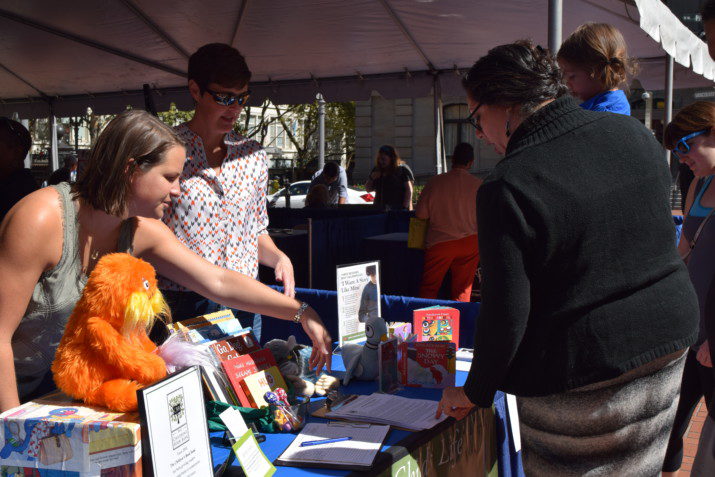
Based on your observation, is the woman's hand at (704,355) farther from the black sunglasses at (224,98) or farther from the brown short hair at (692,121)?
the black sunglasses at (224,98)

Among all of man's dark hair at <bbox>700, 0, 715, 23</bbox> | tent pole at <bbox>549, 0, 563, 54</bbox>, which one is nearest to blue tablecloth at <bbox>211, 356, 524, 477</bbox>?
A: man's dark hair at <bbox>700, 0, 715, 23</bbox>

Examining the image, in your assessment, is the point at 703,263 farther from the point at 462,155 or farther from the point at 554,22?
the point at 462,155

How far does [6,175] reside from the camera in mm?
3297

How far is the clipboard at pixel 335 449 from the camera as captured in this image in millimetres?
1635

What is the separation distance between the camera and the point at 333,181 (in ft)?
35.6

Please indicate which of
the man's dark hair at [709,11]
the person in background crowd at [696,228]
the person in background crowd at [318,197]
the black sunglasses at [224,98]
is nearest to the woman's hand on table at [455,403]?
the person in background crowd at [696,228]

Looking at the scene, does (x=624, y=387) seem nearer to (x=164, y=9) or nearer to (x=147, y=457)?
(x=147, y=457)

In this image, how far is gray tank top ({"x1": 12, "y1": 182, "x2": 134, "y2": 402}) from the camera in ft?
5.41

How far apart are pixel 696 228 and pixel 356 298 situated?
62.0 inches

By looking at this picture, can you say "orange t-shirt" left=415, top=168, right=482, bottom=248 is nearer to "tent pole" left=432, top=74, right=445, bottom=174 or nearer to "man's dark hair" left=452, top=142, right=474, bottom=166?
"man's dark hair" left=452, top=142, right=474, bottom=166

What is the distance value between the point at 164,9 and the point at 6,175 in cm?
325

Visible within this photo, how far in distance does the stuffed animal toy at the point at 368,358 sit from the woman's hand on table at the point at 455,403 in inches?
19.0

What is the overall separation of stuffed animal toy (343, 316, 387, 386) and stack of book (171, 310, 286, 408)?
1.12 ft

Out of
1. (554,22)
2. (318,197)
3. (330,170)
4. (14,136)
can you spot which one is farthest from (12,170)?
(330,170)
